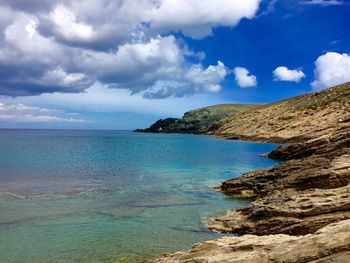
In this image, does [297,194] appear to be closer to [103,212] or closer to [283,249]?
[283,249]

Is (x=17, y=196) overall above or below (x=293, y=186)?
below

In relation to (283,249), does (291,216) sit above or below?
below

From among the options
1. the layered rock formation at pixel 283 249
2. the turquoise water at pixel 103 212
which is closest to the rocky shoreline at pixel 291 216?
the layered rock formation at pixel 283 249

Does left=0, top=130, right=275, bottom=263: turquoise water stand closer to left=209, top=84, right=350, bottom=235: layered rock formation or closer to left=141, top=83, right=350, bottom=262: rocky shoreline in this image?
left=209, top=84, right=350, bottom=235: layered rock formation

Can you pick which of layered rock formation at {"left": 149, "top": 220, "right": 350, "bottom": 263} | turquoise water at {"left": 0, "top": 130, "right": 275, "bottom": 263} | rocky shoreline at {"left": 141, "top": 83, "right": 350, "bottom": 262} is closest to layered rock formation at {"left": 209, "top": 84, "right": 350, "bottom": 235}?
rocky shoreline at {"left": 141, "top": 83, "right": 350, "bottom": 262}

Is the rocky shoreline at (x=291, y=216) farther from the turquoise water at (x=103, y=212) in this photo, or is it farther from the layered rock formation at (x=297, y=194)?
the turquoise water at (x=103, y=212)

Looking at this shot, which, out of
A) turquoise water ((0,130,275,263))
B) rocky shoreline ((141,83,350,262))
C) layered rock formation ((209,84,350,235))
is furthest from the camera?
turquoise water ((0,130,275,263))

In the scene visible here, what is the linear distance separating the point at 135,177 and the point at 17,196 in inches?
816

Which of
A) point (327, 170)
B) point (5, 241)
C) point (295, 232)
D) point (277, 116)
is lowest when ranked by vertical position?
point (5, 241)

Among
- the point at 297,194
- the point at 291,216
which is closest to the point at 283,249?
the point at 291,216

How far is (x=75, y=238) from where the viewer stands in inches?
1137

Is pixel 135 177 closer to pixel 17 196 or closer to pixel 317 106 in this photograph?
pixel 17 196

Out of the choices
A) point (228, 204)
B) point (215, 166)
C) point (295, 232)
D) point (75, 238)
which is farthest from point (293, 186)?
point (215, 166)

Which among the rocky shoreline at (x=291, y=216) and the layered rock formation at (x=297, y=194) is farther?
the layered rock formation at (x=297, y=194)
